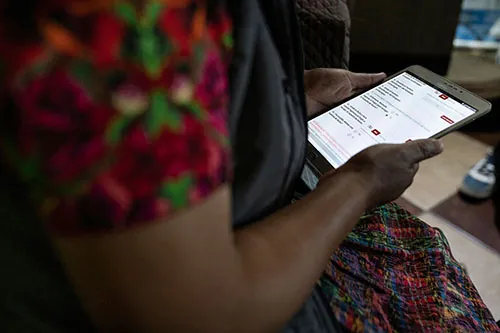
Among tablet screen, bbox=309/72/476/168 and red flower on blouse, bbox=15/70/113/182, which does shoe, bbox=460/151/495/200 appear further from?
red flower on blouse, bbox=15/70/113/182

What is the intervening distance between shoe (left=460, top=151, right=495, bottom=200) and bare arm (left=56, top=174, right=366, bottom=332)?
1.22 m

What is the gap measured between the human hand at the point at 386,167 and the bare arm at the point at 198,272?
130 millimetres

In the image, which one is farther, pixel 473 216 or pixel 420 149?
pixel 473 216

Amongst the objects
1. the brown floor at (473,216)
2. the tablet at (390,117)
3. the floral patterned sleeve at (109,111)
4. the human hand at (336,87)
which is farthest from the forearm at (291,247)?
the brown floor at (473,216)

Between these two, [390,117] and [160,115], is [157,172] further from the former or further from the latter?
[390,117]

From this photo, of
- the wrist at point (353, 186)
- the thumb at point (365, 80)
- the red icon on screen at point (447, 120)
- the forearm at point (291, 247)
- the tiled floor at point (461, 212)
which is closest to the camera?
the forearm at point (291, 247)

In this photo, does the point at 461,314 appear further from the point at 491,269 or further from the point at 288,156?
the point at 491,269

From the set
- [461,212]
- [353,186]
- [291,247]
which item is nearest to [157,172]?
[291,247]

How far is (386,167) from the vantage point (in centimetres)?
57

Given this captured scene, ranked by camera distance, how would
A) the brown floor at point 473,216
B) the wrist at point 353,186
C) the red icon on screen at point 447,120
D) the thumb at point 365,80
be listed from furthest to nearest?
the brown floor at point 473,216
the thumb at point 365,80
the red icon on screen at point 447,120
the wrist at point 353,186

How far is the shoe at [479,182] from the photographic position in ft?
4.93

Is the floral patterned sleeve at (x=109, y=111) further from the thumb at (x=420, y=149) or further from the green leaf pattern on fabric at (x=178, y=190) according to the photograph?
the thumb at (x=420, y=149)

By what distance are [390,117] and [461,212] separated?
0.88 m

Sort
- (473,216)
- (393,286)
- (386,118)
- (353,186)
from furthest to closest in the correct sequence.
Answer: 1. (473,216)
2. (386,118)
3. (393,286)
4. (353,186)
